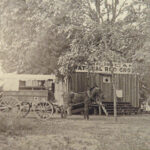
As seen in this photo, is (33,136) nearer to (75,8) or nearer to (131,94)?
(75,8)

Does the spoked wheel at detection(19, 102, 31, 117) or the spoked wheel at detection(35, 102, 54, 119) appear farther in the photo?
the spoked wheel at detection(35, 102, 54, 119)

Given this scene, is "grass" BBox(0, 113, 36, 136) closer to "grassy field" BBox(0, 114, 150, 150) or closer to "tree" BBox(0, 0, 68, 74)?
"grassy field" BBox(0, 114, 150, 150)

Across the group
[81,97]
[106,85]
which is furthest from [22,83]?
[106,85]

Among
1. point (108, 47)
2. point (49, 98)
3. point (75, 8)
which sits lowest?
point (49, 98)

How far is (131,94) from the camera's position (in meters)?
20.5

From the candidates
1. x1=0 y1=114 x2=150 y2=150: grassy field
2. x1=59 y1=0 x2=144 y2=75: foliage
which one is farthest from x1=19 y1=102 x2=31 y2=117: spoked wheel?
x1=0 y1=114 x2=150 y2=150: grassy field

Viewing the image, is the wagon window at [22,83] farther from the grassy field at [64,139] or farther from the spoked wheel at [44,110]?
the grassy field at [64,139]

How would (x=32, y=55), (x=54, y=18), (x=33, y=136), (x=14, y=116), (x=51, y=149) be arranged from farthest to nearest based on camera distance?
(x=32, y=55)
(x=54, y=18)
(x=14, y=116)
(x=33, y=136)
(x=51, y=149)

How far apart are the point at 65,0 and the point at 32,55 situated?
5.68 metres

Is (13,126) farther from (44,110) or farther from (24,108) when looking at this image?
(44,110)

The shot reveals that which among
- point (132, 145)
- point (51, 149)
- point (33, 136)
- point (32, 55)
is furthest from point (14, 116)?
point (32, 55)

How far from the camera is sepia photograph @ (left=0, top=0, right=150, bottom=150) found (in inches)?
343

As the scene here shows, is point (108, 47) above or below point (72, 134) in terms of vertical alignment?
above

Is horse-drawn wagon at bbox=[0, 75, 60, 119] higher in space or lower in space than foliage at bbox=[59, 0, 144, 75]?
lower
